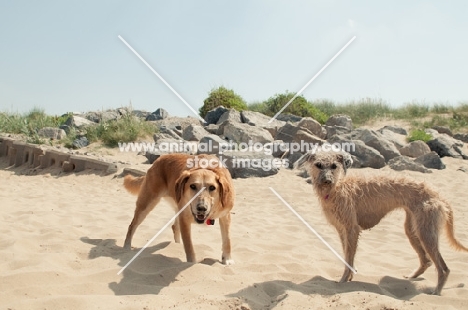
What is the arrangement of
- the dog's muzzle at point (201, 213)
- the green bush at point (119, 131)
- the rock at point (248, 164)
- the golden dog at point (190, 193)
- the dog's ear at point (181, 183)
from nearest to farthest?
the dog's muzzle at point (201, 213)
the golden dog at point (190, 193)
the dog's ear at point (181, 183)
the rock at point (248, 164)
the green bush at point (119, 131)

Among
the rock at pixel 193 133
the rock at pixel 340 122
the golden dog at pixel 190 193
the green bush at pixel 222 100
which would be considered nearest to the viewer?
the golden dog at pixel 190 193

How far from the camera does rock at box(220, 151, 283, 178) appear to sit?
1073cm

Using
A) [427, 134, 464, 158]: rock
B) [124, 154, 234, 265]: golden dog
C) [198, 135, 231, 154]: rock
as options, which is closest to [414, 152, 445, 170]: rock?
[427, 134, 464, 158]: rock

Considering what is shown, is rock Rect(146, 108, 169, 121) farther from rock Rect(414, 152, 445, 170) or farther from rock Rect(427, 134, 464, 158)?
rock Rect(414, 152, 445, 170)

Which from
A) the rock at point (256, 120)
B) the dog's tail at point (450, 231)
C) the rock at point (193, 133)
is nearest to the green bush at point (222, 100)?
the rock at point (256, 120)

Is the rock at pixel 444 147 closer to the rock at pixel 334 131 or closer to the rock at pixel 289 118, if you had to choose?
the rock at pixel 334 131

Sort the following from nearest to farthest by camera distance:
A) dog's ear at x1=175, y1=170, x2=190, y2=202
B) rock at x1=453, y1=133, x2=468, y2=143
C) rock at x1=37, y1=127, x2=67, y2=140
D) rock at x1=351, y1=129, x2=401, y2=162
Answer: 1. dog's ear at x1=175, y1=170, x2=190, y2=202
2. rock at x1=351, y1=129, x2=401, y2=162
3. rock at x1=37, y1=127, x2=67, y2=140
4. rock at x1=453, y1=133, x2=468, y2=143

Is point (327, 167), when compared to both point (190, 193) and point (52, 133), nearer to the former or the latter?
point (190, 193)

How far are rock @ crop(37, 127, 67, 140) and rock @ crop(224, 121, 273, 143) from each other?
6.28 metres

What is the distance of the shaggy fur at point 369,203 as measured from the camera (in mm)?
4141

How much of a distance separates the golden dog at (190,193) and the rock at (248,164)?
5.20m

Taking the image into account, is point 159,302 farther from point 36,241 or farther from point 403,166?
point 403,166

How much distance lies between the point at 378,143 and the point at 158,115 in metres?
11.2

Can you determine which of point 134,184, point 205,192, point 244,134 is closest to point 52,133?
point 244,134
